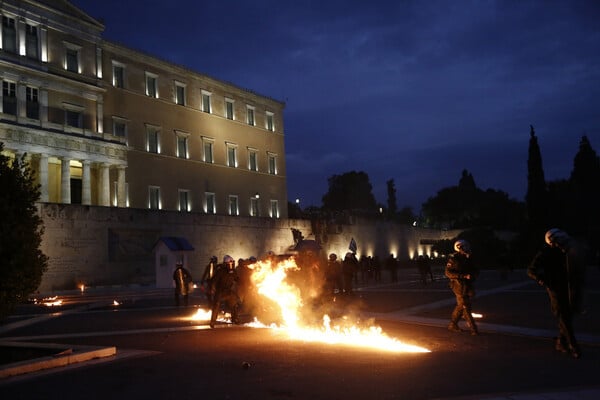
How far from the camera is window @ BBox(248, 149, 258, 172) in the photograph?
59.6 meters

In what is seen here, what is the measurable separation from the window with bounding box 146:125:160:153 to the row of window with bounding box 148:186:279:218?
3363 millimetres

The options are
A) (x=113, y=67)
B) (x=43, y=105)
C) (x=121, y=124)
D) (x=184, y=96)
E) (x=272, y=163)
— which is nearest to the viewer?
(x=43, y=105)

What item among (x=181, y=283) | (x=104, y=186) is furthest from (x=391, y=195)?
(x=181, y=283)

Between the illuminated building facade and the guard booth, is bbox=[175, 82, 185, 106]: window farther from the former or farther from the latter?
the guard booth

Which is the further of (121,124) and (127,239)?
(121,124)

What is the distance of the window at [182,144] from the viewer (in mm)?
51719

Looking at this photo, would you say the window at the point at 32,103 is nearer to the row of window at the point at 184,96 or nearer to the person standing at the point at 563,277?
the row of window at the point at 184,96

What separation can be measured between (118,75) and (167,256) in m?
21.3

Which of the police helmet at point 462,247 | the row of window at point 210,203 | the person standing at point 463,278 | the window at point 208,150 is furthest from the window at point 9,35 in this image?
the person standing at point 463,278

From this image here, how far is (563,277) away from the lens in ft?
28.7

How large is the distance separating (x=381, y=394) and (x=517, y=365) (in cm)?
268

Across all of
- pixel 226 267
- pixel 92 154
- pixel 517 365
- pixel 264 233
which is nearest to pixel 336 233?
pixel 264 233

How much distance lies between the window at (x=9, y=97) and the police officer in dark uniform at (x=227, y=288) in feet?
98.7

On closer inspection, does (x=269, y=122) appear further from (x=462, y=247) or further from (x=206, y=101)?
(x=462, y=247)
